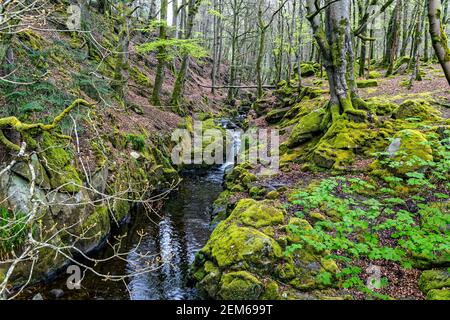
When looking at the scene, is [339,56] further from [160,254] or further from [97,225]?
[97,225]

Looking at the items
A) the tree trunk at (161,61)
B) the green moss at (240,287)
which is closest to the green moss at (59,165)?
the green moss at (240,287)

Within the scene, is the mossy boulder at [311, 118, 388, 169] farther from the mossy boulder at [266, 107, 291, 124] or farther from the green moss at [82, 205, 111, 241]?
the mossy boulder at [266, 107, 291, 124]

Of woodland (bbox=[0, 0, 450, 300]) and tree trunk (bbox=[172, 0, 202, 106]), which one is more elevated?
tree trunk (bbox=[172, 0, 202, 106])

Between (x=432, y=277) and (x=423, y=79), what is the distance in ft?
47.8

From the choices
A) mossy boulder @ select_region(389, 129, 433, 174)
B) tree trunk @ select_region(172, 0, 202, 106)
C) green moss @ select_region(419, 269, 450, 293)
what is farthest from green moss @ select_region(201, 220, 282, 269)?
tree trunk @ select_region(172, 0, 202, 106)

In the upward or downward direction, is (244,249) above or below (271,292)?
above

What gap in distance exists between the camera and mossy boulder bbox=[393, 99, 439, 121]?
397 inches

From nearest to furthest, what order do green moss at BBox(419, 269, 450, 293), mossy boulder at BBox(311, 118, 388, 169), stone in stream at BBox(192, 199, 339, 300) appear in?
green moss at BBox(419, 269, 450, 293) → stone in stream at BBox(192, 199, 339, 300) → mossy boulder at BBox(311, 118, 388, 169)

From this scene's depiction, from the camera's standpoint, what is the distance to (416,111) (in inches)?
409

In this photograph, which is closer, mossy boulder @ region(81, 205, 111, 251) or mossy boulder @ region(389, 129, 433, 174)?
mossy boulder @ region(389, 129, 433, 174)

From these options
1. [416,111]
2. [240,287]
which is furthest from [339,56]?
[240,287]

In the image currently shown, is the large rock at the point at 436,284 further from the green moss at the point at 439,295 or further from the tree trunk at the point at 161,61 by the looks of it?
the tree trunk at the point at 161,61

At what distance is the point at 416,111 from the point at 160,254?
9.03 meters

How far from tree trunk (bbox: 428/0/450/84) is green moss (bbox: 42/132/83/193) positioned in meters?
7.16
